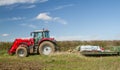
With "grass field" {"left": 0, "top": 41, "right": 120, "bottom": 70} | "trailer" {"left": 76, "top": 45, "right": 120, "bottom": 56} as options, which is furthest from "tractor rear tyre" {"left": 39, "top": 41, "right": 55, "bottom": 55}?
"trailer" {"left": 76, "top": 45, "right": 120, "bottom": 56}

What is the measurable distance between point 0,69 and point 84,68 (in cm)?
450

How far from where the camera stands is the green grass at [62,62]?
15641 mm

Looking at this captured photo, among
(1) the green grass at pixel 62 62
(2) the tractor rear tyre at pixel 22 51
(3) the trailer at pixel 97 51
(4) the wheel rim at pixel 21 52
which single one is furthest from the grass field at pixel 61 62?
(3) the trailer at pixel 97 51

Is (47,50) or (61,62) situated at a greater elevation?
(47,50)

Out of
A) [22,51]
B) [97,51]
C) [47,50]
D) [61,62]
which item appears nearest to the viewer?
[61,62]

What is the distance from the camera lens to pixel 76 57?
21.2 m

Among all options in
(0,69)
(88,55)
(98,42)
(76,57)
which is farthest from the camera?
(98,42)

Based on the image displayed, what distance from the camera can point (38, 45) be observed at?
24266 mm

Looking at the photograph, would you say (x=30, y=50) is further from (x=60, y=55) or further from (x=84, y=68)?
(x=84, y=68)

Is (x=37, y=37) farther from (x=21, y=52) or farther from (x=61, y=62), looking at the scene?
(x=61, y=62)

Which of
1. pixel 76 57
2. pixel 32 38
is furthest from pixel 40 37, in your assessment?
pixel 76 57

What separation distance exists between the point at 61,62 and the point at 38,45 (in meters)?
6.03

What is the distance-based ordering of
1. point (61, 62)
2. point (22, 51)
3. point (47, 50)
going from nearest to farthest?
point (61, 62)
point (22, 51)
point (47, 50)

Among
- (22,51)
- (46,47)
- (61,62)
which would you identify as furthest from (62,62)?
(22,51)
